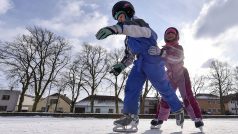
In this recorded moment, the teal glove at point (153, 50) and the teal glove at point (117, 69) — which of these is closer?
the teal glove at point (153, 50)

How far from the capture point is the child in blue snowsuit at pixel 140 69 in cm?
281

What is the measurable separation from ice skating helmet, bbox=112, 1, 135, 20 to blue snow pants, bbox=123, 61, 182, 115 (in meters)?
0.61

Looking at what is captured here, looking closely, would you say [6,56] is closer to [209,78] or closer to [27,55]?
[27,55]

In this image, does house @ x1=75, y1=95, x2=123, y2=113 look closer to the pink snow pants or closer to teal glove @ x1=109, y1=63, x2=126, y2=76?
the pink snow pants

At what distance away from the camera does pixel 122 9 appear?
9.73ft

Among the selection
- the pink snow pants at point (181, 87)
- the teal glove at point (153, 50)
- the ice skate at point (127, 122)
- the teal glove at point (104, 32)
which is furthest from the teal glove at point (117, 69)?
the teal glove at point (104, 32)

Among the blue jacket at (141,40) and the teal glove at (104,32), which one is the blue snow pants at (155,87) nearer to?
the blue jacket at (141,40)

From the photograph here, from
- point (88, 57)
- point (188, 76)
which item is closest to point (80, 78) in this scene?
point (88, 57)

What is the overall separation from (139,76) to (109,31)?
0.83 metres

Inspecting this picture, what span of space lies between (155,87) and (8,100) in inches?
2570

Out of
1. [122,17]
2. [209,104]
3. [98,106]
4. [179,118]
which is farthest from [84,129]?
[209,104]

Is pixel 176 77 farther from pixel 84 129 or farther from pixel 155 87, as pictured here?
pixel 84 129

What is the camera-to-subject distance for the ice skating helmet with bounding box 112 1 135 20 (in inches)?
117

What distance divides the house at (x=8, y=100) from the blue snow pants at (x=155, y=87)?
64.3 meters
